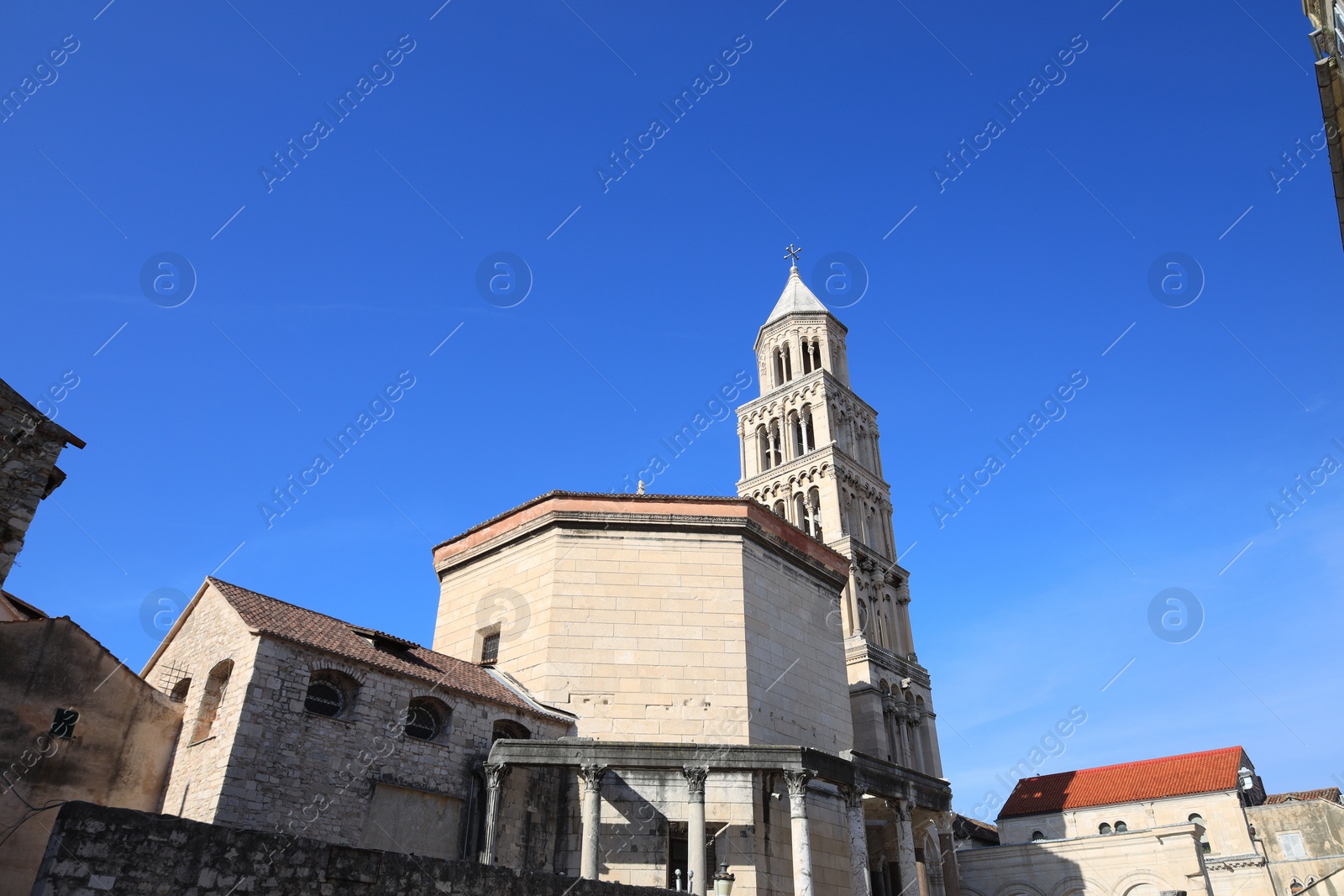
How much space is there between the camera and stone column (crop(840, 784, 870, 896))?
20.6 meters

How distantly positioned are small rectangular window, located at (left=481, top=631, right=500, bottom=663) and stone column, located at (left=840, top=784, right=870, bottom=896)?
35.4 ft

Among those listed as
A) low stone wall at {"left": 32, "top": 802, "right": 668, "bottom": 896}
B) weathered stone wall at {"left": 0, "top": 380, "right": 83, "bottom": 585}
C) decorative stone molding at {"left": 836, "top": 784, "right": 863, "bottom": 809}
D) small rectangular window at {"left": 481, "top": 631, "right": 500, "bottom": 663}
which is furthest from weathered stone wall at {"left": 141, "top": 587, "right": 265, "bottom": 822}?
decorative stone molding at {"left": 836, "top": 784, "right": 863, "bottom": 809}

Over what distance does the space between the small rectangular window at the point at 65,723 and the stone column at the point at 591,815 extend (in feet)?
34.9

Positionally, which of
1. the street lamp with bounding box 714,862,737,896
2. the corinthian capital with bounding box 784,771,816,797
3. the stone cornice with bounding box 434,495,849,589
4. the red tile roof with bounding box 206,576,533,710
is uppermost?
the stone cornice with bounding box 434,495,849,589

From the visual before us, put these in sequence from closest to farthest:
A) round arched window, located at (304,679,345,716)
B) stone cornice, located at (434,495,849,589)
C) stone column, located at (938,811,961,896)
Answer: round arched window, located at (304,679,345,716)
stone cornice, located at (434,495,849,589)
stone column, located at (938,811,961,896)

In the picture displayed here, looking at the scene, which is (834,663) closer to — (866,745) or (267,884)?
(267,884)

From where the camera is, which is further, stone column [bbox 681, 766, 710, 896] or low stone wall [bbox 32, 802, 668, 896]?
stone column [bbox 681, 766, 710, 896]

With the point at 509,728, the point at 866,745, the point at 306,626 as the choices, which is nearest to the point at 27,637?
the point at 306,626

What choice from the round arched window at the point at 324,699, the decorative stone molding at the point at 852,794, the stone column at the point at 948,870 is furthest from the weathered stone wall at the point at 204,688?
the stone column at the point at 948,870

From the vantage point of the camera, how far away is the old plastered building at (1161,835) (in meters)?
38.9

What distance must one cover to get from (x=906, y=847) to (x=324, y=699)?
1550 cm

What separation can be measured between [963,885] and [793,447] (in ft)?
95.2

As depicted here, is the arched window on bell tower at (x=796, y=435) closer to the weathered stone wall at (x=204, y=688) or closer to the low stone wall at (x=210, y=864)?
the weathered stone wall at (x=204, y=688)

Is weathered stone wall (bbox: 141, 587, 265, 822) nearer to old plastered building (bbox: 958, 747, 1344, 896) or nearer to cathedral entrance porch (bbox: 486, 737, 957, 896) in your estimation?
cathedral entrance porch (bbox: 486, 737, 957, 896)
